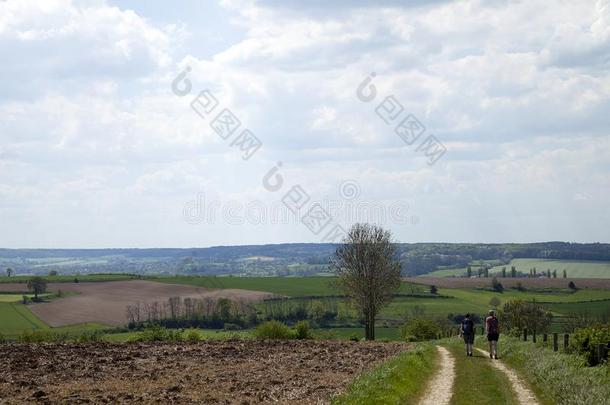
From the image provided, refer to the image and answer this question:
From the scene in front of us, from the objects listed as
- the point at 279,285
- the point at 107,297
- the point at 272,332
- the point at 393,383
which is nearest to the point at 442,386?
the point at 393,383

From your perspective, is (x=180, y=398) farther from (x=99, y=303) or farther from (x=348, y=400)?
(x=99, y=303)

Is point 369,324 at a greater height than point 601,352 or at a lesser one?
lesser

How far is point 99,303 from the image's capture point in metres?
133

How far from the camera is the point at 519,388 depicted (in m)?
28.1

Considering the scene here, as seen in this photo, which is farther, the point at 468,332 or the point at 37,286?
the point at 37,286

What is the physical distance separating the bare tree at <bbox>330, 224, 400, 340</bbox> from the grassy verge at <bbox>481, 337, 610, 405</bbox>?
36604mm

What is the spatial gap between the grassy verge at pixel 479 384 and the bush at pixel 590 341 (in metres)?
4.51

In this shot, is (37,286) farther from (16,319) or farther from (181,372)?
(181,372)

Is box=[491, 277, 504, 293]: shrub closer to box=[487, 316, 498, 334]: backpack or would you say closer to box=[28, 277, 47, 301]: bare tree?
box=[28, 277, 47, 301]: bare tree

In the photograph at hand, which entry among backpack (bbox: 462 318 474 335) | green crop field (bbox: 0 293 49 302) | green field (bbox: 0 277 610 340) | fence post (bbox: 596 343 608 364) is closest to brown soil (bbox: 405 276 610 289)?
green field (bbox: 0 277 610 340)

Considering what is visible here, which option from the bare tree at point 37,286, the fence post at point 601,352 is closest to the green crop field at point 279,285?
the bare tree at point 37,286

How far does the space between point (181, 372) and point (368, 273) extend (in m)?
45.3

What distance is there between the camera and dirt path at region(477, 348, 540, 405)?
990 inches

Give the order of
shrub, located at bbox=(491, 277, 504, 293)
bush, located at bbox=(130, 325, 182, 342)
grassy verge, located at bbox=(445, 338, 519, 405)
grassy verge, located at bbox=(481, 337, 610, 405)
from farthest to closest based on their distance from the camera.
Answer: shrub, located at bbox=(491, 277, 504, 293)
bush, located at bbox=(130, 325, 182, 342)
grassy verge, located at bbox=(445, 338, 519, 405)
grassy verge, located at bbox=(481, 337, 610, 405)
